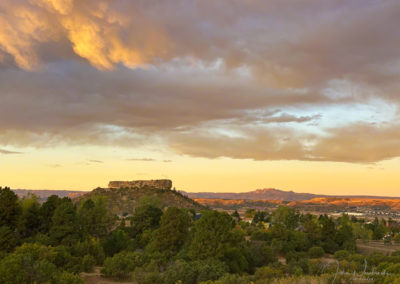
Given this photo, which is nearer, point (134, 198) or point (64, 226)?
point (64, 226)

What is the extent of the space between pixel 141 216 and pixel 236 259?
23256 mm

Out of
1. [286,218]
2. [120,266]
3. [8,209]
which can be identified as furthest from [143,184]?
[120,266]

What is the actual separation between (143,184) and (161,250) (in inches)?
4614

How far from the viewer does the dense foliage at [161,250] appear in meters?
21.2

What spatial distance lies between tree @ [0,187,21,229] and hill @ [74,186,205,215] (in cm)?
6433

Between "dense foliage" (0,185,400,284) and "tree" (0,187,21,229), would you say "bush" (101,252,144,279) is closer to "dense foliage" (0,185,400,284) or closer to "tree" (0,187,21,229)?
"dense foliage" (0,185,400,284)

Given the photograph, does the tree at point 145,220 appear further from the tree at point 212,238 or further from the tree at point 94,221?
the tree at point 212,238

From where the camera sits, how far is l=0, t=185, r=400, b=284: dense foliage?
21.2 m

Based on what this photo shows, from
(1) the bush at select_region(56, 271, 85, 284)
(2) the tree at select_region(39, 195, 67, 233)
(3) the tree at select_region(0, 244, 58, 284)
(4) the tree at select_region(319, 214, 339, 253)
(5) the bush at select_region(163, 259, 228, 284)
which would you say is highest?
(2) the tree at select_region(39, 195, 67, 233)

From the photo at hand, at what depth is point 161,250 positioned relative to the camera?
1422 inches

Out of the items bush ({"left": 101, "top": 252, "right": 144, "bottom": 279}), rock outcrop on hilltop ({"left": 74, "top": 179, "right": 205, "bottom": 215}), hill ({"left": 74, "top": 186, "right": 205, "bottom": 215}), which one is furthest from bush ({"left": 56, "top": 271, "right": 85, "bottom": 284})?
hill ({"left": 74, "top": 186, "right": 205, "bottom": 215})

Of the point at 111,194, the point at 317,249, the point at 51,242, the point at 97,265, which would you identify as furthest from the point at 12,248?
the point at 111,194

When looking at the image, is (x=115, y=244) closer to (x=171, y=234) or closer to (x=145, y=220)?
(x=171, y=234)

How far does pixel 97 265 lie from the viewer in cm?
3403
